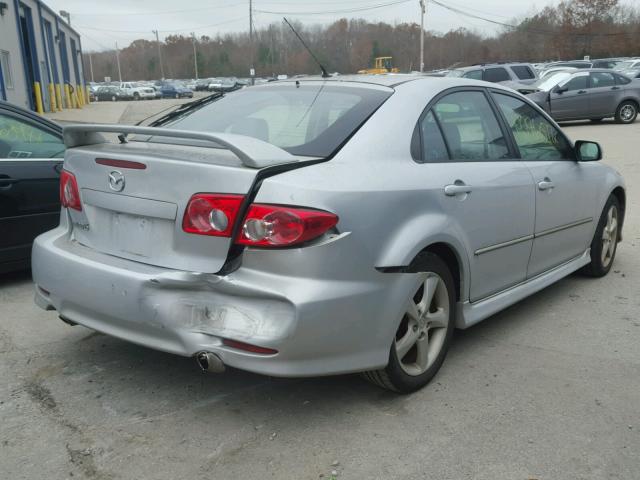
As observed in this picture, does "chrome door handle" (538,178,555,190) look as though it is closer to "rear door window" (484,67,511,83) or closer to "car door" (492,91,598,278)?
"car door" (492,91,598,278)

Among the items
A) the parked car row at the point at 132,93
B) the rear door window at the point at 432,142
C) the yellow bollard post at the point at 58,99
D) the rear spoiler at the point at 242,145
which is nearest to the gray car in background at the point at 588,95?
the rear door window at the point at 432,142

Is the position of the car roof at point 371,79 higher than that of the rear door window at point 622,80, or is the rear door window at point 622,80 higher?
the car roof at point 371,79

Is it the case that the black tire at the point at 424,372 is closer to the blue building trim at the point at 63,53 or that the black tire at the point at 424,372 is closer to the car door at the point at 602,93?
the car door at the point at 602,93

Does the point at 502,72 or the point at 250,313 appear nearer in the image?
the point at 250,313

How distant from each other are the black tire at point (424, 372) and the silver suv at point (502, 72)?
1623cm

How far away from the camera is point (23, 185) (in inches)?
190

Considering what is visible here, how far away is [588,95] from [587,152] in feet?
51.8

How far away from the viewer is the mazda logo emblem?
291 cm

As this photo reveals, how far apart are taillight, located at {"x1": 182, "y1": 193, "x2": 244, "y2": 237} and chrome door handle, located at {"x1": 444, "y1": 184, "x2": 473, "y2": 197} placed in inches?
45.6

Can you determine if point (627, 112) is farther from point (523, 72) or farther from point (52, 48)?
point (52, 48)

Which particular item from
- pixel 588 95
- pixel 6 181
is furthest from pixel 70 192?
pixel 588 95

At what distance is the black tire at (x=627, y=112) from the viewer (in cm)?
1936

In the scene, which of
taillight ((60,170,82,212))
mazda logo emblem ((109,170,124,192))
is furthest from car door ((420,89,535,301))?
taillight ((60,170,82,212))

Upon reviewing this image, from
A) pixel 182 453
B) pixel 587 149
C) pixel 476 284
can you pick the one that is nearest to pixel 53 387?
pixel 182 453
